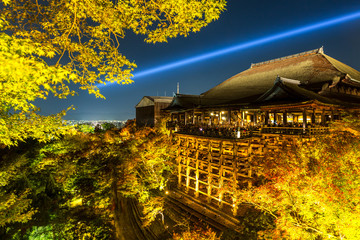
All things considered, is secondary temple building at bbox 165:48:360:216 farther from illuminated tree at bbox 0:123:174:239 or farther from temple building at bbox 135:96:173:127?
temple building at bbox 135:96:173:127

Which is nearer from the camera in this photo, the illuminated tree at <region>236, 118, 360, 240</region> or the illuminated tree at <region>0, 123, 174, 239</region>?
the illuminated tree at <region>236, 118, 360, 240</region>

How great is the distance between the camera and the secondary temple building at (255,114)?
13008mm

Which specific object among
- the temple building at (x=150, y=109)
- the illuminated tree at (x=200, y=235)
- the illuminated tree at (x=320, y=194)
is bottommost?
the illuminated tree at (x=200, y=235)

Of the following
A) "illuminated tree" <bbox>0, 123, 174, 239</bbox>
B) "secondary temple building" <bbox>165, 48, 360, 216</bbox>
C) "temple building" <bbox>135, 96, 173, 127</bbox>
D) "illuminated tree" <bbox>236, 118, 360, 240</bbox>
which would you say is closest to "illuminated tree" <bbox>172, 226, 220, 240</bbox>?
"secondary temple building" <bbox>165, 48, 360, 216</bbox>

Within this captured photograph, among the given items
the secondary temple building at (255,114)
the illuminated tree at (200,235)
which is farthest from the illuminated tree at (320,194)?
the illuminated tree at (200,235)

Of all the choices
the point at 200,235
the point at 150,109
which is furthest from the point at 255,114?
the point at 150,109

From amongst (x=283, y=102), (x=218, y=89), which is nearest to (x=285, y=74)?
(x=218, y=89)

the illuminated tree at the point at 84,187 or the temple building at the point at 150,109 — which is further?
the temple building at the point at 150,109

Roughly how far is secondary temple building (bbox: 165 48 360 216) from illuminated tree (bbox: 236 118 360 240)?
2.57 meters

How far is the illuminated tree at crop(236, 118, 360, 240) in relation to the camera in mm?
7602

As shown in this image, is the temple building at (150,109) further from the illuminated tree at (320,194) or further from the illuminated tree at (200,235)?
the illuminated tree at (320,194)

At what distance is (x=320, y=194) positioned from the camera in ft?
26.2

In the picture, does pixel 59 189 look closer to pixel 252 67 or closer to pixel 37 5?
pixel 37 5

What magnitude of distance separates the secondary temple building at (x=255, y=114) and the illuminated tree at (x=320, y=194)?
2571 millimetres
